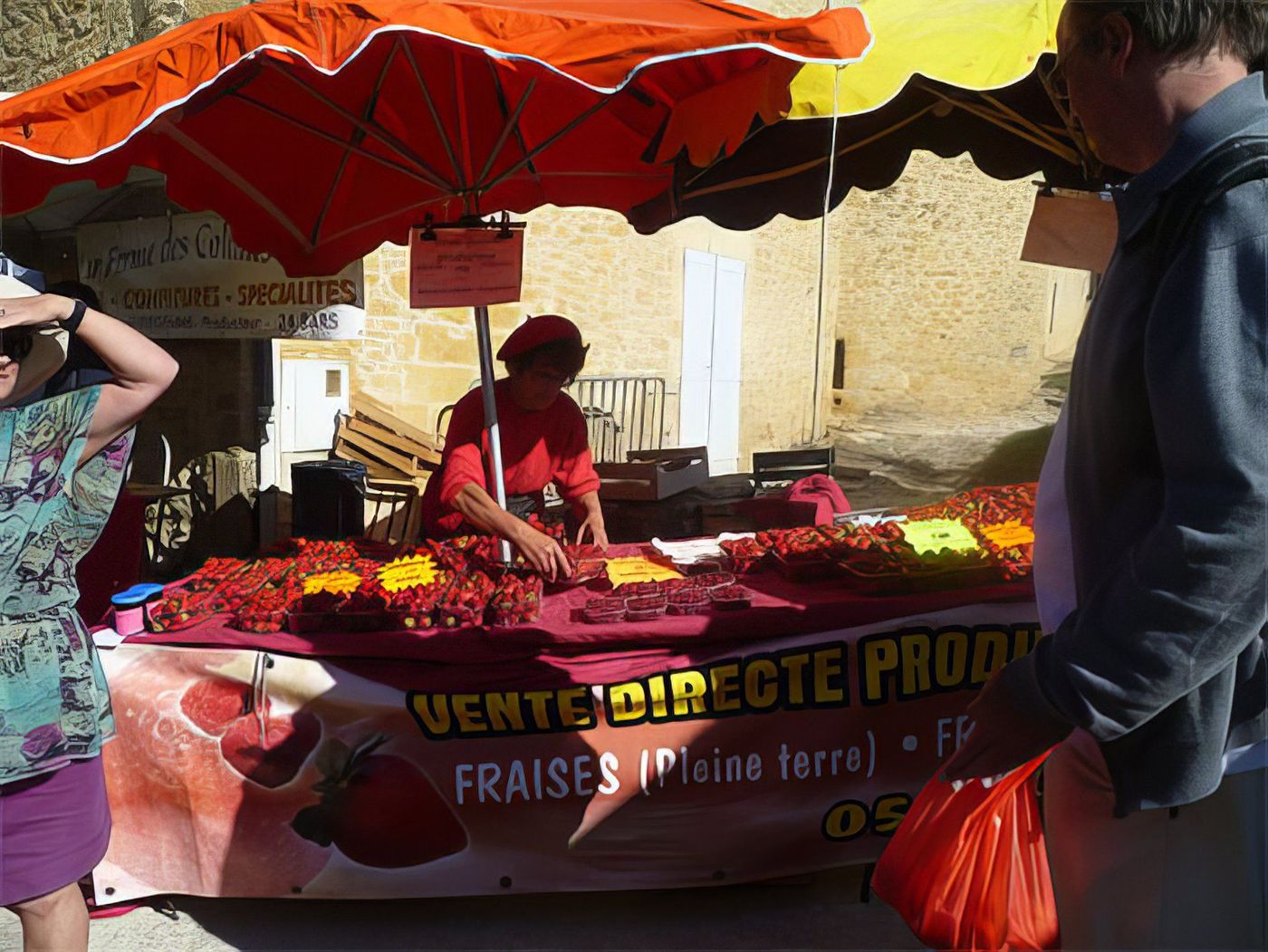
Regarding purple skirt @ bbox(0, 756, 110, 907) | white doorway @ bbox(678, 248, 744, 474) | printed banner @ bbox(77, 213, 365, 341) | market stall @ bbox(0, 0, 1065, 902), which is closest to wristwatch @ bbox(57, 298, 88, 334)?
market stall @ bbox(0, 0, 1065, 902)

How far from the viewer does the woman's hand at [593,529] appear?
4081 mm

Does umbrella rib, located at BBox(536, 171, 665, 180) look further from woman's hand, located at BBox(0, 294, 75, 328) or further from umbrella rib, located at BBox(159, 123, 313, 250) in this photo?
woman's hand, located at BBox(0, 294, 75, 328)

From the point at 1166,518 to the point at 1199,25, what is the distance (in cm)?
60

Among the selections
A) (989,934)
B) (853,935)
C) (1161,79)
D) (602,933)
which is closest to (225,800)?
(602,933)

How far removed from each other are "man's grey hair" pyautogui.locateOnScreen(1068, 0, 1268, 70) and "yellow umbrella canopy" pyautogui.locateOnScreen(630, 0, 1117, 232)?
6.00ft

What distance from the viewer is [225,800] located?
272cm

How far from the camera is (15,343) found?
6.84ft

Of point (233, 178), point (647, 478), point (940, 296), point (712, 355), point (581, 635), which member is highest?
point (940, 296)

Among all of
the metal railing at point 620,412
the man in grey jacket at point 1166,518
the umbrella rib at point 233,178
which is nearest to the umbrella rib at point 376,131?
the umbrella rib at point 233,178

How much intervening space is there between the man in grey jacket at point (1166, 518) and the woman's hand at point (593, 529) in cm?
278

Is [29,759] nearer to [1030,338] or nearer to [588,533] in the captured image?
[588,533]

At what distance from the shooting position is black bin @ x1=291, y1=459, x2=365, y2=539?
599 cm

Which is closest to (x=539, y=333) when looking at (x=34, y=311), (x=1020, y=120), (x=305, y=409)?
(x=34, y=311)

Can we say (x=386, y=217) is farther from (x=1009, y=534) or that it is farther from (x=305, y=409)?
(x=305, y=409)
